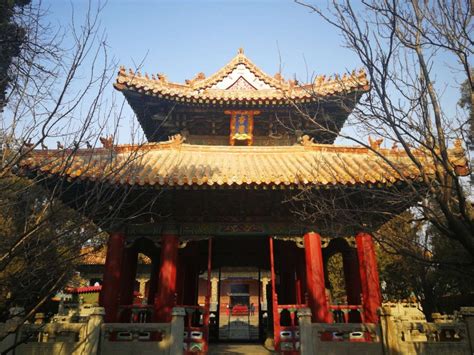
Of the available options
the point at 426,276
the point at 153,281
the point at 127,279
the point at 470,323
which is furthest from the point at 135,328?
the point at 426,276

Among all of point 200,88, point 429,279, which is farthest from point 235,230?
point 429,279

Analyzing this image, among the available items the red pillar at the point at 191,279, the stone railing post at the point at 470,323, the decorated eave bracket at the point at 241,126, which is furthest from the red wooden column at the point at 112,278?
the stone railing post at the point at 470,323

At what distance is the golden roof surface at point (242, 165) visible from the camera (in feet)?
21.5

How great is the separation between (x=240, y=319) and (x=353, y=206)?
16491 mm

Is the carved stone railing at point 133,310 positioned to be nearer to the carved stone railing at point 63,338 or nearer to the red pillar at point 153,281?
the red pillar at point 153,281

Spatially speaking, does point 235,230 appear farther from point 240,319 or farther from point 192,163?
point 240,319

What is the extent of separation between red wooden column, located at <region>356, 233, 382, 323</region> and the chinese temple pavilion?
0.03 metres

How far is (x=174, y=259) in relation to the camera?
7863mm

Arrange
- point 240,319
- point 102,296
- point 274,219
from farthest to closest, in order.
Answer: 1. point 240,319
2. point 274,219
3. point 102,296

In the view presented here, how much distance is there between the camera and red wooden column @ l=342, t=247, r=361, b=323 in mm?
8727

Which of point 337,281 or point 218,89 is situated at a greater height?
point 218,89

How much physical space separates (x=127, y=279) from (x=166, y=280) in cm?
156

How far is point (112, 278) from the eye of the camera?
7.58 meters

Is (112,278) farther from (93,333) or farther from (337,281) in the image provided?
(337,281)
